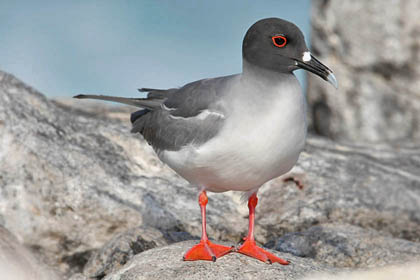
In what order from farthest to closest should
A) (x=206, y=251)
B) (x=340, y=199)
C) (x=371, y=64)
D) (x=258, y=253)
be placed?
(x=371, y=64) → (x=340, y=199) → (x=258, y=253) → (x=206, y=251)

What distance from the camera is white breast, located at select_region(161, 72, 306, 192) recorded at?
19.5 feet

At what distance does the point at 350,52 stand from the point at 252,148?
12465mm

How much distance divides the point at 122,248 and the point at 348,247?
2850 mm

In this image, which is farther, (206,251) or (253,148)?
(206,251)

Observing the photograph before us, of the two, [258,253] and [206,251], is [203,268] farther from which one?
[258,253]

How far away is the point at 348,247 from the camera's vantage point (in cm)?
788

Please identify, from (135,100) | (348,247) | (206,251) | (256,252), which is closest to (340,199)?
(348,247)

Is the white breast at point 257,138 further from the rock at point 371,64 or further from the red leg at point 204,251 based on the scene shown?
the rock at point 371,64

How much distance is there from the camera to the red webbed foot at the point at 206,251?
21.3ft

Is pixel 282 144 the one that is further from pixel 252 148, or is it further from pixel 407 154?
pixel 407 154

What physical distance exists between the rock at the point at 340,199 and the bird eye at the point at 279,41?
365cm

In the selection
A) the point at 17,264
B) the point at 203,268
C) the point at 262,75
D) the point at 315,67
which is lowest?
the point at 17,264

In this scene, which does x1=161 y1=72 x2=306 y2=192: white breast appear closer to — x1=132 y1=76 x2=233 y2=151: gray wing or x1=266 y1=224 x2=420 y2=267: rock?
x1=132 y1=76 x2=233 y2=151: gray wing

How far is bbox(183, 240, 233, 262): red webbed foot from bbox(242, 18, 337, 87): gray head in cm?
202
